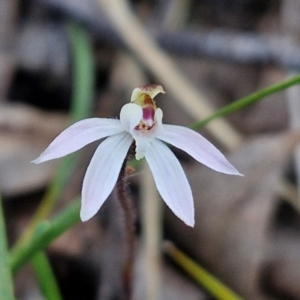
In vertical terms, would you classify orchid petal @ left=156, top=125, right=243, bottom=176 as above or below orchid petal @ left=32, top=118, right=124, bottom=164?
below

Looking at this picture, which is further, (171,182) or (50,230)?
(50,230)

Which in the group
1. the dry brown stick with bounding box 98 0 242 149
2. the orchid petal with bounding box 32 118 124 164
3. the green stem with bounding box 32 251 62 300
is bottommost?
the green stem with bounding box 32 251 62 300

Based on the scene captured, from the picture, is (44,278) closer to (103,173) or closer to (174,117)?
(103,173)

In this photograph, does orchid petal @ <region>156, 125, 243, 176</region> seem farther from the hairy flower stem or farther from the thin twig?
the thin twig

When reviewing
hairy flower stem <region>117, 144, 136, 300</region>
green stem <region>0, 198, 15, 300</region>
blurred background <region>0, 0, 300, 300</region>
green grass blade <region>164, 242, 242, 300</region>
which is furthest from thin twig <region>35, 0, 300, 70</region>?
green stem <region>0, 198, 15, 300</region>

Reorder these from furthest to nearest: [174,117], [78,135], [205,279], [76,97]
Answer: [174,117] < [76,97] < [205,279] < [78,135]

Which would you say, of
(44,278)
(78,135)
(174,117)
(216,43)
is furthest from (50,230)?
(216,43)

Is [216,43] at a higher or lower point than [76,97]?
higher

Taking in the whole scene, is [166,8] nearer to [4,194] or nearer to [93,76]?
[93,76]
